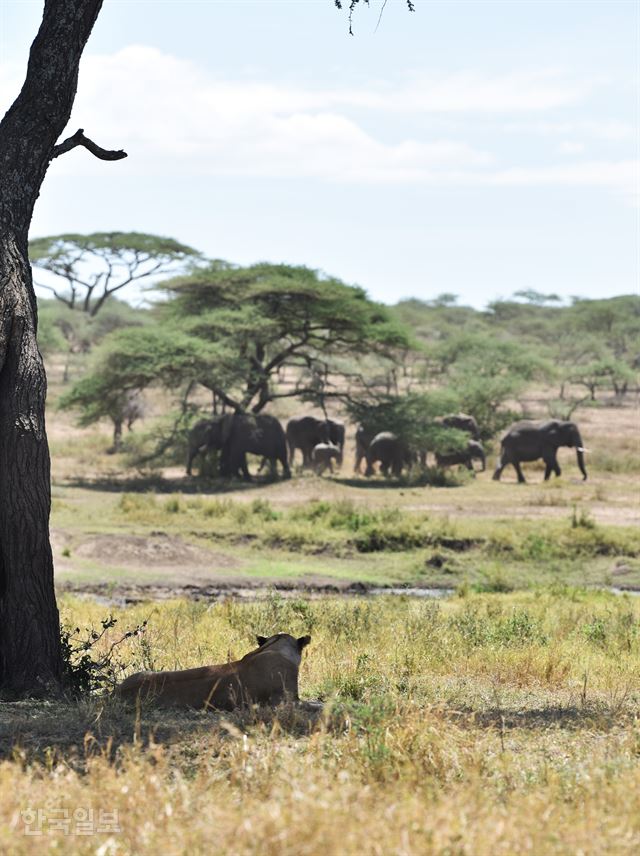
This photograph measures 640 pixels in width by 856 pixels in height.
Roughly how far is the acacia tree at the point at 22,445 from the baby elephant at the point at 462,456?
75.6 ft

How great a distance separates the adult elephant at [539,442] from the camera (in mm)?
28828

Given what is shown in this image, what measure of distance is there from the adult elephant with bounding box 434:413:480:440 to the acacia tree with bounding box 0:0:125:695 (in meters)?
24.8

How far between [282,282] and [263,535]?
1323 cm

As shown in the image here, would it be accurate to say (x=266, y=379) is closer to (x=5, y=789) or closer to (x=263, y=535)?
(x=263, y=535)

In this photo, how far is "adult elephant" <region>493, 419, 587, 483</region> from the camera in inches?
1135

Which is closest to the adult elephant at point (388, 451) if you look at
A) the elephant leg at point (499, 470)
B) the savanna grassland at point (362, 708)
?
the elephant leg at point (499, 470)

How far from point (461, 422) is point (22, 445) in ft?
85.2

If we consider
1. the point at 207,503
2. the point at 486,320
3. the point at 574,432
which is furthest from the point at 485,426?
the point at 486,320

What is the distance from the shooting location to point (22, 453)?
7.44 meters

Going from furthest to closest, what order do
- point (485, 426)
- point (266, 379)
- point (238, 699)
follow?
point (485, 426), point (266, 379), point (238, 699)

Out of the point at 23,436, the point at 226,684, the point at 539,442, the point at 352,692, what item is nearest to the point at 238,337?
the point at 539,442

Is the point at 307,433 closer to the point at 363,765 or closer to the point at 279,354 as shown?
the point at 279,354

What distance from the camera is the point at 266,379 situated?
31453 mm

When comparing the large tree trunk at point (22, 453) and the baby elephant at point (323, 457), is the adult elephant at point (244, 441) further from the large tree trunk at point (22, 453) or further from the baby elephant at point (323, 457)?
the large tree trunk at point (22, 453)
